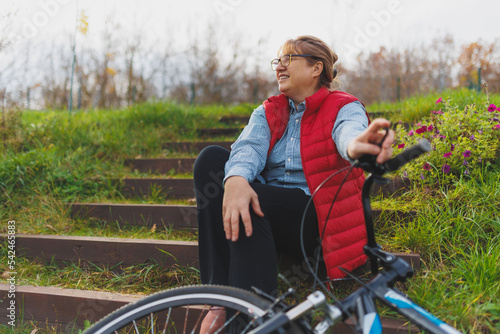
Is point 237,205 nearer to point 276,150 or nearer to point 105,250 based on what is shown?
point 276,150

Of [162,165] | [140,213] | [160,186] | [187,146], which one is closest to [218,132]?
[187,146]

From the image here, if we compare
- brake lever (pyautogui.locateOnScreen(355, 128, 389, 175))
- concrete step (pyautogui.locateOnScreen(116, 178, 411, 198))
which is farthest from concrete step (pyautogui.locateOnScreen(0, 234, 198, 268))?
brake lever (pyautogui.locateOnScreen(355, 128, 389, 175))

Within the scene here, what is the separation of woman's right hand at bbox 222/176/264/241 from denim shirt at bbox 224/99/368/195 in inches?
2.3

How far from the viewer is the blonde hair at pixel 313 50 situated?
157 cm

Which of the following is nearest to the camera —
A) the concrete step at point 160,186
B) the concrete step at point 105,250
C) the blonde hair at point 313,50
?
the blonde hair at point 313,50

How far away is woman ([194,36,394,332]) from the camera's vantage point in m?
1.18

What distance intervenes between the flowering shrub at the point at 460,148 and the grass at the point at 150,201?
10 centimetres

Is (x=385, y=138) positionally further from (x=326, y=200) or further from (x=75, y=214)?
(x=75, y=214)

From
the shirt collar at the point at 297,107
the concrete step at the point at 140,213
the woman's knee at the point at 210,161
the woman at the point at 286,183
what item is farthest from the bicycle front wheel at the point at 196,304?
the concrete step at the point at 140,213

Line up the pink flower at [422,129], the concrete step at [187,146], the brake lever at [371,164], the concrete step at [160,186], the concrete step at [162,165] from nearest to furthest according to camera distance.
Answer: the brake lever at [371,164]
the pink flower at [422,129]
the concrete step at [160,186]
the concrete step at [162,165]
the concrete step at [187,146]

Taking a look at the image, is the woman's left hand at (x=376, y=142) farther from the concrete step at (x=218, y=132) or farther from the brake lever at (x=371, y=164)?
the concrete step at (x=218, y=132)

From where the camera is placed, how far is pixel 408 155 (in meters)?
0.79

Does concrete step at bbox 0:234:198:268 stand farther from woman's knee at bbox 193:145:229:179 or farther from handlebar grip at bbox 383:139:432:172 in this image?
handlebar grip at bbox 383:139:432:172

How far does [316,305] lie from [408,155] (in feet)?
1.30
